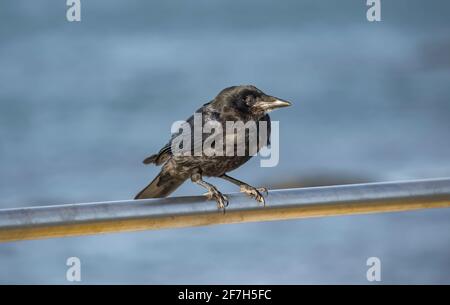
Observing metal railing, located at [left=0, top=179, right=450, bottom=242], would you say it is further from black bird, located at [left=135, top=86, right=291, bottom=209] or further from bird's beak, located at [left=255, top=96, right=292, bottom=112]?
bird's beak, located at [left=255, top=96, right=292, bottom=112]

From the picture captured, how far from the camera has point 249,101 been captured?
3.65 meters

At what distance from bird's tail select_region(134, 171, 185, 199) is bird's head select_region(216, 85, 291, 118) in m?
0.41

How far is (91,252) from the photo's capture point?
22.9 ft

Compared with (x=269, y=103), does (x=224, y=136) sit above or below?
below

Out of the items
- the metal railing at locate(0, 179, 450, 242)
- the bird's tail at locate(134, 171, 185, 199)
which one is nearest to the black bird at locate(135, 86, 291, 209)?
the bird's tail at locate(134, 171, 185, 199)

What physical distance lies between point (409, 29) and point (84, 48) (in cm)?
373

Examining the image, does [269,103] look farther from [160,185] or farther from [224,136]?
[160,185]

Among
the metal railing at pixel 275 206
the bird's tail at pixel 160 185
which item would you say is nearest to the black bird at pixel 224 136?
the bird's tail at pixel 160 185

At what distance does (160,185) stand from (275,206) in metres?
1.61

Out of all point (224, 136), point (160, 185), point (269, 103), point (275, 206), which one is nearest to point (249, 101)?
point (269, 103)

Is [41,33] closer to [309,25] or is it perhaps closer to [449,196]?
[309,25]

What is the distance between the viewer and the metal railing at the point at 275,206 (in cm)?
215

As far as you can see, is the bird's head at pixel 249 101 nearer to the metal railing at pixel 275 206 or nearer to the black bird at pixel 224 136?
the black bird at pixel 224 136

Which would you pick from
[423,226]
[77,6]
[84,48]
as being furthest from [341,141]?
[77,6]
